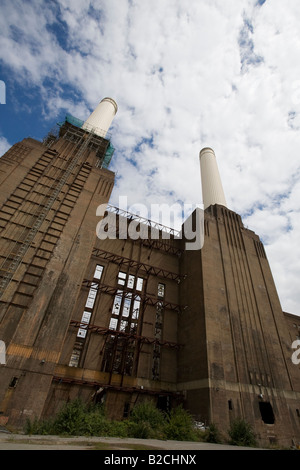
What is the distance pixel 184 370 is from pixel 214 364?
4347 millimetres

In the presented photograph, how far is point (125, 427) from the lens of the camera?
15.0m

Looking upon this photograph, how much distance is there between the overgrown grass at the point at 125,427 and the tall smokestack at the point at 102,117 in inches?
1529

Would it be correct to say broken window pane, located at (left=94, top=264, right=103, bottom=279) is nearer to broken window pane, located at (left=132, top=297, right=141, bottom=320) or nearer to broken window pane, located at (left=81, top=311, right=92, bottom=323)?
broken window pane, located at (left=81, top=311, right=92, bottom=323)

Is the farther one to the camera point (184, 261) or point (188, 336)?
point (184, 261)

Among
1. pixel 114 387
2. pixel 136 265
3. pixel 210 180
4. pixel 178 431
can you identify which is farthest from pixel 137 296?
pixel 210 180

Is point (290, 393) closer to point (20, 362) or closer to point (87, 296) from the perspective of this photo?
point (87, 296)

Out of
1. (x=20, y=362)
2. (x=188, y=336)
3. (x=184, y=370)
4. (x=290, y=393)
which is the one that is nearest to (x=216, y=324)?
(x=188, y=336)

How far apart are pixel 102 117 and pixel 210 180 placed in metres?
22.8

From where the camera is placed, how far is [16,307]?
19250 millimetres

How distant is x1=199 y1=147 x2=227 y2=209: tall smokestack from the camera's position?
4267 centimetres

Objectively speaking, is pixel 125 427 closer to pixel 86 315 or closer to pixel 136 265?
pixel 86 315

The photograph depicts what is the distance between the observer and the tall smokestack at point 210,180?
140 ft

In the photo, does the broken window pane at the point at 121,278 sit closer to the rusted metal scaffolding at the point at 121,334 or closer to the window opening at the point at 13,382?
the rusted metal scaffolding at the point at 121,334

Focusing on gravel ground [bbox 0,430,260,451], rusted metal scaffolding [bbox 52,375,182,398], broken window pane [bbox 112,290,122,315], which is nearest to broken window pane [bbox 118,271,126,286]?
broken window pane [bbox 112,290,122,315]
